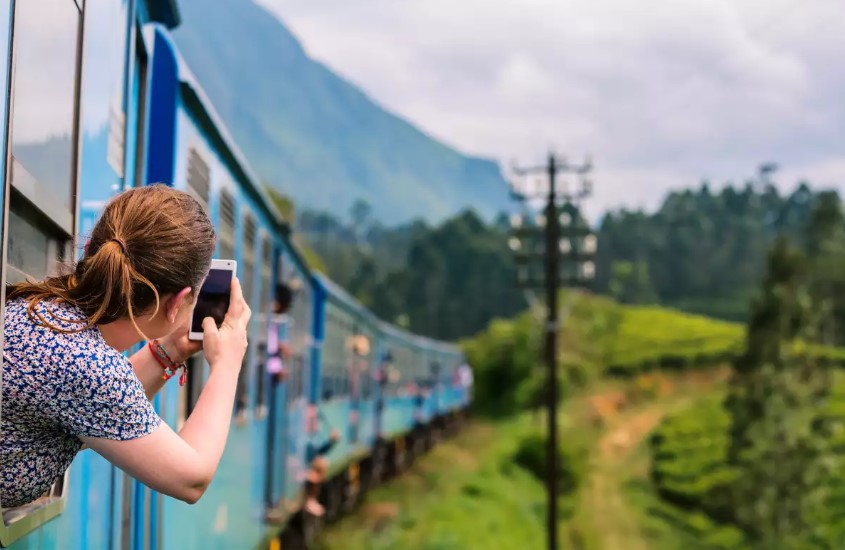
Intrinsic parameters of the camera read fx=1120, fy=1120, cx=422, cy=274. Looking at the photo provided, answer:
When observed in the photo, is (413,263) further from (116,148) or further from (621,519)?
(116,148)

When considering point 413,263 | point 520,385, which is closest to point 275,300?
point 520,385

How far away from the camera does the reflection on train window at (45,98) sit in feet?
5.78

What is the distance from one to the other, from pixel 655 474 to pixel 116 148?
36.5 metres

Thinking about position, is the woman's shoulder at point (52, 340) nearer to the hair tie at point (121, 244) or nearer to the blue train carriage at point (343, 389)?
the hair tie at point (121, 244)

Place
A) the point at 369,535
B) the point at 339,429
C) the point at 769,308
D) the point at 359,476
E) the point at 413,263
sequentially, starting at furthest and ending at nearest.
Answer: the point at 413,263
the point at 769,308
the point at 359,476
the point at 369,535
the point at 339,429

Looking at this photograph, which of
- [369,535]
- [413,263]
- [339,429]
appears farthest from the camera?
[413,263]

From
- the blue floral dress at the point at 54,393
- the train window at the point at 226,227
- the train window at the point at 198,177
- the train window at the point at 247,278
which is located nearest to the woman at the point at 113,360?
the blue floral dress at the point at 54,393

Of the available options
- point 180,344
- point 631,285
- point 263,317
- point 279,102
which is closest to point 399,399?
point 263,317

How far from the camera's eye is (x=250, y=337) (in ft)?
18.6

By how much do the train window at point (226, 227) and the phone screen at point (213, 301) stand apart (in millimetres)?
2460

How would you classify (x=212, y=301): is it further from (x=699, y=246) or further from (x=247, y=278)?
(x=699, y=246)

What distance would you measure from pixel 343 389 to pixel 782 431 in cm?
1277

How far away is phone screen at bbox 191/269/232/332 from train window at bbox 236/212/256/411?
10.7 feet

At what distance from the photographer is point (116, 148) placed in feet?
9.32
